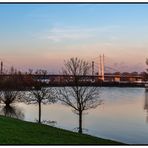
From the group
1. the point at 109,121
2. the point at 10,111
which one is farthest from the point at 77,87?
the point at 10,111

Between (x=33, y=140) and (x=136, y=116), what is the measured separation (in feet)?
38.1

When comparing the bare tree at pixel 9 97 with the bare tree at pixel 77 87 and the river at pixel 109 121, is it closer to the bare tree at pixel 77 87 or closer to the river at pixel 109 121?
the river at pixel 109 121

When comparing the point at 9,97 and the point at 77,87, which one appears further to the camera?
the point at 9,97

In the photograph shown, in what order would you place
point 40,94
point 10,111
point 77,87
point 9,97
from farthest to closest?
point 9,97, point 10,111, point 40,94, point 77,87

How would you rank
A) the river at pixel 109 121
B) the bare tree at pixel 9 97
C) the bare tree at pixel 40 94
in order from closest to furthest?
the river at pixel 109 121 < the bare tree at pixel 40 94 < the bare tree at pixel 9 97

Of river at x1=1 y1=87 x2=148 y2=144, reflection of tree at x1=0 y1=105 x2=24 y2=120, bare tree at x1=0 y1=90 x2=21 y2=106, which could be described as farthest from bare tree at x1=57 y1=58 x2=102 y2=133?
bare tree at x1=0 y1=90 x2=21 y2=106

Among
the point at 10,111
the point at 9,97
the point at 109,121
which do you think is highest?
the point at 9,97

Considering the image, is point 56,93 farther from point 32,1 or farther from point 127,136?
point 32,1

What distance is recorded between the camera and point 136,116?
1873 centimetres

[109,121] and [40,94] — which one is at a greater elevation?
[40,94]

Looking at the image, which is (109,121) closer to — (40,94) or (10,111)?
(40,94)

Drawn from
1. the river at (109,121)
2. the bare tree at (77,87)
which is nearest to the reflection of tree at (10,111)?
the river at (109,121)

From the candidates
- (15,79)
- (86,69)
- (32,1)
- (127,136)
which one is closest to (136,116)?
(86,69)

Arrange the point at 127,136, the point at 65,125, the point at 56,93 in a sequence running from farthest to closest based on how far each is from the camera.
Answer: the point at 56,93, the point at 65,125, the point at 127,136
